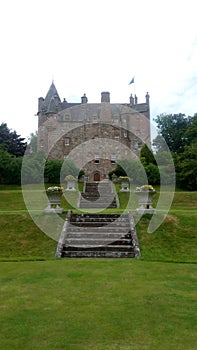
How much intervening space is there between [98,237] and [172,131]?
4844 centimetres

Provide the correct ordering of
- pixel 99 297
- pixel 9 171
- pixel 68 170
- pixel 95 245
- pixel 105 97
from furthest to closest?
pixel 105 97, pixel 68 170, pixel 9 171, pixel 95 245, pixel 99 297

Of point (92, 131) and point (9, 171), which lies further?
point (92, 131)

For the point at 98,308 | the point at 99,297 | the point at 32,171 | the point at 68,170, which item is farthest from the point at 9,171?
the point at 98,308

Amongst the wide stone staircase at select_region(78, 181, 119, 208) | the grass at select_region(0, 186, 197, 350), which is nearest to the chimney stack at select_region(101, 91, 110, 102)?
the wide stone staircase at select_region(78, 181, 119, 208)

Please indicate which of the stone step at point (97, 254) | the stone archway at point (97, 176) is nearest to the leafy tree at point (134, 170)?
the stone archway at point (97, 176)

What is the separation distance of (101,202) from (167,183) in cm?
1446

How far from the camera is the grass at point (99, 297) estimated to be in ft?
15.6

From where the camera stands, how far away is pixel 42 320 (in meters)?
5.41

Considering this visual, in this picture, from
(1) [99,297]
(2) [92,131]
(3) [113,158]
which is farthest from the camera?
(2) [92,131]

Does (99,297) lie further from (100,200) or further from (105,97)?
(105,97)

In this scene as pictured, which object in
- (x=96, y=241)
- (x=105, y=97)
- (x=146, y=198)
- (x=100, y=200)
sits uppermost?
(x=105, y=97)

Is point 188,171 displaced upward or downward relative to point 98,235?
upward

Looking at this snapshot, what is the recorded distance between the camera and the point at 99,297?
21.9 feet

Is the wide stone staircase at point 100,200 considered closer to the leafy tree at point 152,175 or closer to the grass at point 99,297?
the leafy tree at point 152,175
